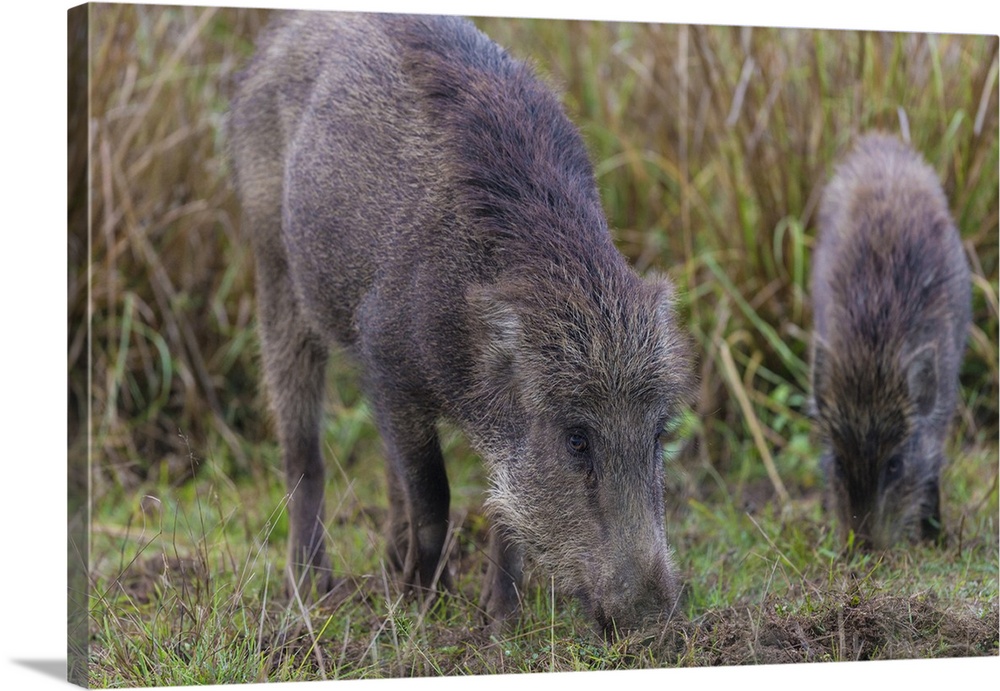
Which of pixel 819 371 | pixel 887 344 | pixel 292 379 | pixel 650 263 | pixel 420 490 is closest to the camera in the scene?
pixel 420 490

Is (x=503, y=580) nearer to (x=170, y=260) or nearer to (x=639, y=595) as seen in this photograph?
(x=639, y=595)

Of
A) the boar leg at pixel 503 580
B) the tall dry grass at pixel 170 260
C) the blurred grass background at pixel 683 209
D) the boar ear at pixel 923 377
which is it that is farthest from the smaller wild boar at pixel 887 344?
the tall dry grass at pixel 170 260

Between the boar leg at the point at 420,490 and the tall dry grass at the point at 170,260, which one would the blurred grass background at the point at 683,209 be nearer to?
the tall dry grass at the point at 170,260

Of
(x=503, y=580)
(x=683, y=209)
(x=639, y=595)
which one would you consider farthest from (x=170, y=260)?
(x=639, y=595)

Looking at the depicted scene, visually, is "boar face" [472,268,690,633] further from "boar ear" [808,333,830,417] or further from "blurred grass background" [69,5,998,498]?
"blurred grass background" [69,5,998,498]

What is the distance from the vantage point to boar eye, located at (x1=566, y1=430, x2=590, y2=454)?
15.5 ft

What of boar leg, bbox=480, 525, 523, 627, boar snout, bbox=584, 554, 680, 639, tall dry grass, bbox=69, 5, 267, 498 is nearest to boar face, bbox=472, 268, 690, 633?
boar snout, bbox=584, 554, 680, 639

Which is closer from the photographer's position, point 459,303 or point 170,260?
point 459,303

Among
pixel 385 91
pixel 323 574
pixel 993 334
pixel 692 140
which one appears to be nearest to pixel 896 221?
pixel 993 334

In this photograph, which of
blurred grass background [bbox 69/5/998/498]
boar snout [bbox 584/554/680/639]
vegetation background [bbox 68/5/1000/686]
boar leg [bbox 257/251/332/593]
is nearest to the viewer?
boar snout [bbox 584/554/680/639]

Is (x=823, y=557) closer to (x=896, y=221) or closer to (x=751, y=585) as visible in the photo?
(x=751, y=585)

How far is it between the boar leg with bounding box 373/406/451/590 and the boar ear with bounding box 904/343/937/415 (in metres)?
2.26

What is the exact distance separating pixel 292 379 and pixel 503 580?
1.54 meters

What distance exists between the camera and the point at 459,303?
5.03 metres
